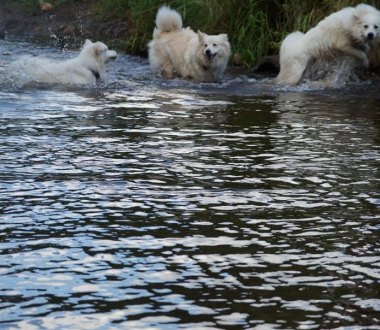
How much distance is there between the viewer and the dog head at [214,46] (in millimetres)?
10445

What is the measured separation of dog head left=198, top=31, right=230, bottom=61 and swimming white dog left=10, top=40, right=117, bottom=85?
3.54 ft

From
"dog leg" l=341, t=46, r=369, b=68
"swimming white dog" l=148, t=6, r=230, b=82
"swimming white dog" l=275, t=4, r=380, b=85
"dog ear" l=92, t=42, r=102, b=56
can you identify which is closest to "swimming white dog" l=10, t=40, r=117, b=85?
"dog ear" l=92, t=42, r=102, b=56

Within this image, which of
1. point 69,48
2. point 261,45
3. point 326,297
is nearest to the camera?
point 326,297

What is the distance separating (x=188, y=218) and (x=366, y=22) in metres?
6.23

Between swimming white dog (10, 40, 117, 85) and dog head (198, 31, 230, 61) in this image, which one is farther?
dog head (198, 31, 230, 61)

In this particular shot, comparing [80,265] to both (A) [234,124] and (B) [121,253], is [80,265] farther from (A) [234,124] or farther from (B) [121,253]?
(A) [234,124]

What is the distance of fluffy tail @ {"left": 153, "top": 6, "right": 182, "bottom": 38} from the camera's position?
1122cm

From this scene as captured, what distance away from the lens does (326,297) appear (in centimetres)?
323

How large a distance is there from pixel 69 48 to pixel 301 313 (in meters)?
11.8

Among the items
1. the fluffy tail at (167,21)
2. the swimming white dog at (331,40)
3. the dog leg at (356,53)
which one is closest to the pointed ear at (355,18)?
the swimming white dog at (331,40)

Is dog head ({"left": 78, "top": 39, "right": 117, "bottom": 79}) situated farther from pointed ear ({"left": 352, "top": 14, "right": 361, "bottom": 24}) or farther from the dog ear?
pointed ear ({"left": 352, "top": 14, "right": 361, "bottom": 24})

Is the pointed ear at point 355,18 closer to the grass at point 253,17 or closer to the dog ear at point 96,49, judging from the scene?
the grass at point 253,17

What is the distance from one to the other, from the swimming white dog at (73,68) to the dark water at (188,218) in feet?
5.35

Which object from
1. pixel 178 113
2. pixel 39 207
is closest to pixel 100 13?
pixel 178 113
